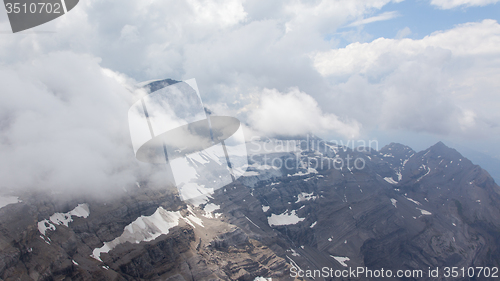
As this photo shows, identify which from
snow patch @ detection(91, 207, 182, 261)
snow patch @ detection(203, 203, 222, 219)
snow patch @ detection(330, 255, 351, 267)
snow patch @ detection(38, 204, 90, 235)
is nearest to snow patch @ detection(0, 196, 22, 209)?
snow patch @ detection(38, 204, 90, 235)

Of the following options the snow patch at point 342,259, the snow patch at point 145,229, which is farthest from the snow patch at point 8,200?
the snow patch at point 342,259

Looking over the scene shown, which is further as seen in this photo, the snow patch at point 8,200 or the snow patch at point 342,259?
the snow patch at point 342,259

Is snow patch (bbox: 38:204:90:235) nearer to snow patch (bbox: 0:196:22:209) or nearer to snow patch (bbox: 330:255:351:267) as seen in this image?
snow patch (bbox: 0:196:22:209)

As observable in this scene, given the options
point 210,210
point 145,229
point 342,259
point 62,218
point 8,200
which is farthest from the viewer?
point 342,259

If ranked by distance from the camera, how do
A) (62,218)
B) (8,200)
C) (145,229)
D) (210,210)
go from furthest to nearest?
(210,210)
(145,229)
(62,218)
(8,200)

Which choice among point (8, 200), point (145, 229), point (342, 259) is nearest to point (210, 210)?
point (145, 229)

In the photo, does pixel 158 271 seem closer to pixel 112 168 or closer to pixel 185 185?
pixel 112 168

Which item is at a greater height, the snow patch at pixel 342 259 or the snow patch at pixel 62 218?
the snow patch at pixel 62 218

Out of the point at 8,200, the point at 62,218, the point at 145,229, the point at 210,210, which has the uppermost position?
the point at 8,200

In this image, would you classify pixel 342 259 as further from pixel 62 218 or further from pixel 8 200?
pixel 8 200

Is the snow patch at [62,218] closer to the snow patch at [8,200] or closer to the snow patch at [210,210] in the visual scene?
the snow patch at [8,200]

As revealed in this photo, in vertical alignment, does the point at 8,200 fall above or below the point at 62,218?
above
